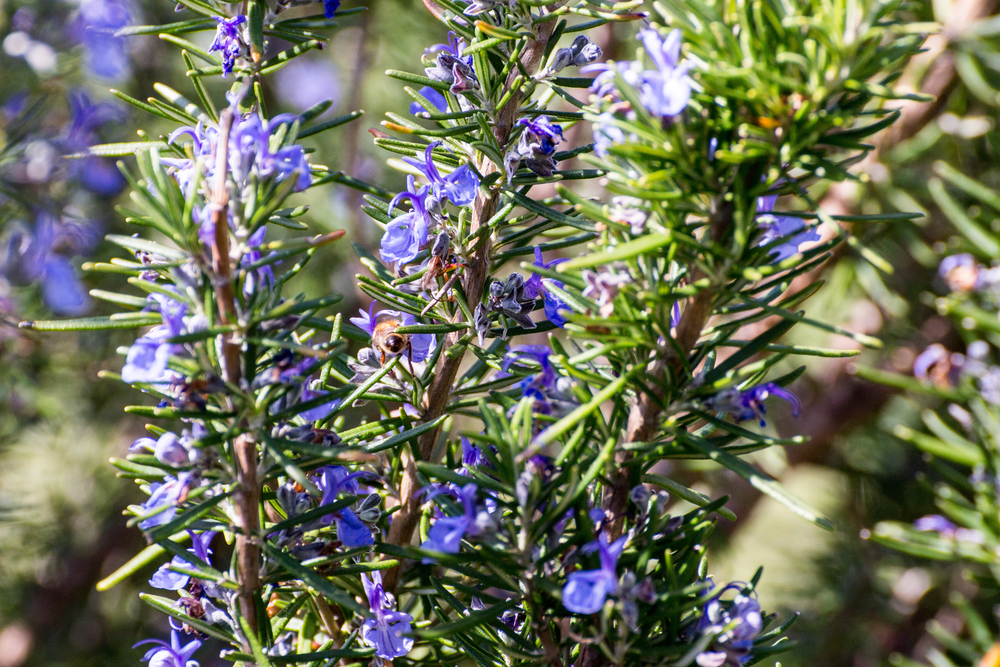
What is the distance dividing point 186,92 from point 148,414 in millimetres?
Answer: 1627

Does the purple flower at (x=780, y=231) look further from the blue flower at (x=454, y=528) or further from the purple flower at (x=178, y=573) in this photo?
the purple flower at (x=178, y=573)

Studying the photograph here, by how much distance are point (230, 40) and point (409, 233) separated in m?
0.22

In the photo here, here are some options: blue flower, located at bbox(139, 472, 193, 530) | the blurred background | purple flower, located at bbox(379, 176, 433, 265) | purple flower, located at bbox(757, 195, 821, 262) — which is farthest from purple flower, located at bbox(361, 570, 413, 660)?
the blurred background

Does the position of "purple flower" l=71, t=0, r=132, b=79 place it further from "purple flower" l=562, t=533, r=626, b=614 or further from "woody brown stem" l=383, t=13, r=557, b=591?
"purple flower" l=562, t=533, r=626, b=614

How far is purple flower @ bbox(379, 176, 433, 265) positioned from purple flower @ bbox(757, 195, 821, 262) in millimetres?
259

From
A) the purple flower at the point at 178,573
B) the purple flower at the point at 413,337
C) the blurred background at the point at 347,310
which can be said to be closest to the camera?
the purple flower at the point at 178,573

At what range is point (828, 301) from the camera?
5.09ft

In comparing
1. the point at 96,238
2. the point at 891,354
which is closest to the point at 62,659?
the point at 96,238

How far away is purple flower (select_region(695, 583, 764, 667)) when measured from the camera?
1.51ft

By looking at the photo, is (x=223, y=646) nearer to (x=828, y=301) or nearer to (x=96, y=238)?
(x=96, y=238)

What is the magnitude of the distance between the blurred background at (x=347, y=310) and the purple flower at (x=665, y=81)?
0.95 m

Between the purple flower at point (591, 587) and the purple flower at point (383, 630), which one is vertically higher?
the purple flower at point (591, 587)

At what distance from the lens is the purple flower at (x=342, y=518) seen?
54 centimetres

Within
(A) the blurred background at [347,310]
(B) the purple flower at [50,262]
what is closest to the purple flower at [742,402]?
(A) the blurred background at [347,310]
